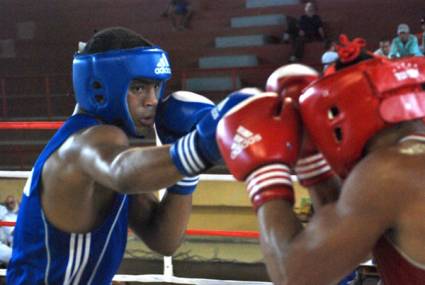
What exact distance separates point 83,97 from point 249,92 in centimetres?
51

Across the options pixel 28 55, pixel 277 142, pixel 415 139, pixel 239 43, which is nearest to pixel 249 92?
→ pixel 277 142

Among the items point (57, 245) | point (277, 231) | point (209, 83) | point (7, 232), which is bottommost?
point (7, 232)

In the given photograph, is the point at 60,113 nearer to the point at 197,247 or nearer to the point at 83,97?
the point at 197,247

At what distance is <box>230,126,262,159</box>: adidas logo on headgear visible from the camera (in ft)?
3.96

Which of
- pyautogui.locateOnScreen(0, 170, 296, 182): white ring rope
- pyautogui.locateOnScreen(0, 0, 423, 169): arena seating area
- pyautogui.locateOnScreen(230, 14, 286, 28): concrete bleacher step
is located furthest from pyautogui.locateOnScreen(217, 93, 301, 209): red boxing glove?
pyautogui.locateOnScreen(230, 14, 286, 28): concrete bleacher step

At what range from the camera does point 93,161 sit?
4.67 feet

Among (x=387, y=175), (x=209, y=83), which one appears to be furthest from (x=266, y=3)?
(x=387, y=175)

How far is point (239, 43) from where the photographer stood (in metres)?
9.12

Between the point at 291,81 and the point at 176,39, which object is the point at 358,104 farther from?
the point at 176,39

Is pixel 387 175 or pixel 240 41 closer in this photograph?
pixel 387 175

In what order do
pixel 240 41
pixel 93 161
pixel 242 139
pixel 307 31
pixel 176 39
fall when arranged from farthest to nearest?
pixel 176 39 < pixel 240 41 < pixel 307 31 < pixel 93 161 < pixel 242 139

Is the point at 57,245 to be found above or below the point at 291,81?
below

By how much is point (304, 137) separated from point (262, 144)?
0.50 feet

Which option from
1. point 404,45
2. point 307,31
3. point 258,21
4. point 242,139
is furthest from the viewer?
point 258,21
